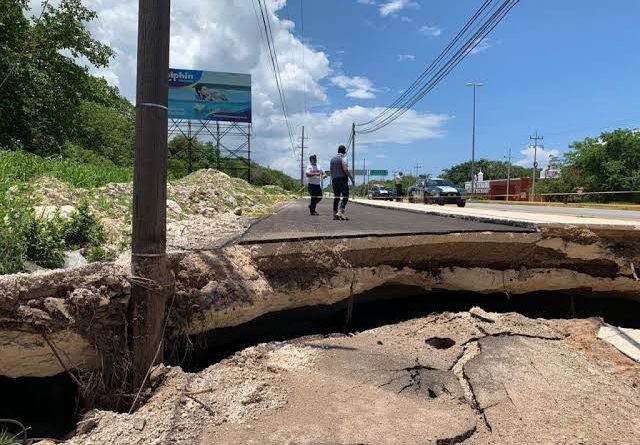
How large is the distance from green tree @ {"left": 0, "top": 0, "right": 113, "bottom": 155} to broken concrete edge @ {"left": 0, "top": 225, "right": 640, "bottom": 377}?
44.5ft

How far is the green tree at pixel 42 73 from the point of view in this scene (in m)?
15.9

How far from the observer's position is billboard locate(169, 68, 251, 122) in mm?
32969

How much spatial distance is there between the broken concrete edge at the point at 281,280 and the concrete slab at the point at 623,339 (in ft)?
3.96

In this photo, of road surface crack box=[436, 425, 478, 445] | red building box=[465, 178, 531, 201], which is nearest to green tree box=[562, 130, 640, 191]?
red building box=[465, 178, 531, 201]

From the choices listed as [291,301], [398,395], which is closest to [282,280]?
[291,301]

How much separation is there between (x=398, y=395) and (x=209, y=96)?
32000mm

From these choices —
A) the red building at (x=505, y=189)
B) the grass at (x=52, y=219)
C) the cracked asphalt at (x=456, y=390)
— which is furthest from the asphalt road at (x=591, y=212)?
the red building at (x=505, y=189)

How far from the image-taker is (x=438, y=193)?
29.0m

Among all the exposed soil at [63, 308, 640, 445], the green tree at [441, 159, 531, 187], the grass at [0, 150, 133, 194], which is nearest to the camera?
the exposed soil at [63, 308, 640, 445]

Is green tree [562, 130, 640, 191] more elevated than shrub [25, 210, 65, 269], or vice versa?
green tree [562, 130, 640, 191]

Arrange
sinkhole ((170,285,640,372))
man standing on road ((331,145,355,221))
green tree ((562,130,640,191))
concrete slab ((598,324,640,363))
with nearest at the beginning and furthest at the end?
sinkhole ((170,285,640,372)), concrete slab ((598,324,640,363)), man standing on road ((331,145,355,221)), green tree ((562,130,640,191))

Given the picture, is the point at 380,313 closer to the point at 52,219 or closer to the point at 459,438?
the point at 459,438

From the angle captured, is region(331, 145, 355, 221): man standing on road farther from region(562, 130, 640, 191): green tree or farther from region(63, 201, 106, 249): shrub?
region(562, 130, 640, 191): green tree

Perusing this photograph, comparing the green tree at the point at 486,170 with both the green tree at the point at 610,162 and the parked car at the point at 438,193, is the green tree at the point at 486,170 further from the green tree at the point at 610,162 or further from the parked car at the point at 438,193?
the parked car at the point at 438,193
